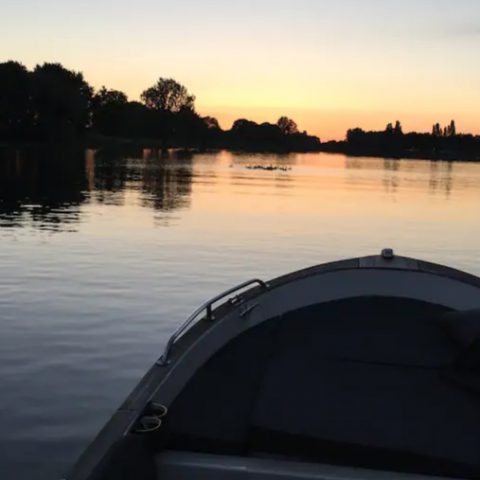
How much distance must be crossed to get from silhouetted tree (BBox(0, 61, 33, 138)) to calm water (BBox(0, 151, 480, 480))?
9029 cm

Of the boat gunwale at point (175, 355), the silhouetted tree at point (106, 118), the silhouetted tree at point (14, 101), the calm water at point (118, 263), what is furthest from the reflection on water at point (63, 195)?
the silhouetted tree at point (106, 118)

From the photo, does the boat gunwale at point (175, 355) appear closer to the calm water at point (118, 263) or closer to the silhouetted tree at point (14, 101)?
the calm water at point (118, 263)

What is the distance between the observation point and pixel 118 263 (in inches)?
766

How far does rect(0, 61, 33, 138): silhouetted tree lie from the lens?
132m

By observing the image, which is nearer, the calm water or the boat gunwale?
the boat gunwale

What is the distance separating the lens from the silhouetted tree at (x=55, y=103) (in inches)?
5285

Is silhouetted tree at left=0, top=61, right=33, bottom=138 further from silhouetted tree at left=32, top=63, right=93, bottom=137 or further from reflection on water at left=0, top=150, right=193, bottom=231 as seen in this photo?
reflection on water at left=0, top=150, right=193, bottom=231

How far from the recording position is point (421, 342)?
6629 millimetres

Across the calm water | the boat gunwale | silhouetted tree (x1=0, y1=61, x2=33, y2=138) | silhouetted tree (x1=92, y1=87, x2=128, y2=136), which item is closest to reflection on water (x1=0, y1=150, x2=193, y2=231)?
the calm water

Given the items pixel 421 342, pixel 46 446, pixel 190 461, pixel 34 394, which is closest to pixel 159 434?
pixel 190 461

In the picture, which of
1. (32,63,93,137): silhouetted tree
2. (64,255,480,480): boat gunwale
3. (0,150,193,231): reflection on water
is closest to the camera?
(64,255,480,480): boat gunwale

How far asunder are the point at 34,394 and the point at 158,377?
4.19 metres

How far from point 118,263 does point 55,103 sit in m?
123

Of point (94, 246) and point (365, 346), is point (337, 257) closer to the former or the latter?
point (94, 246)
